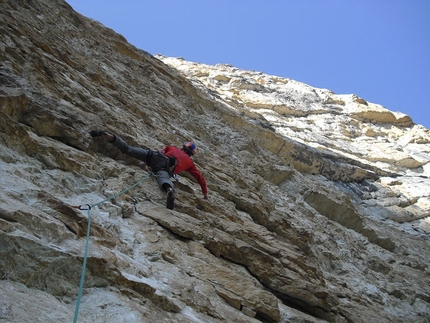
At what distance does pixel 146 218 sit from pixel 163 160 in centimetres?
158

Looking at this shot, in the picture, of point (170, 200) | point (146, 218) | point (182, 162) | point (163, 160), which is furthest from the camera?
point (182, 162)

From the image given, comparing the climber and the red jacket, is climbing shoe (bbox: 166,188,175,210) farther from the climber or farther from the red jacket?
the red jacket

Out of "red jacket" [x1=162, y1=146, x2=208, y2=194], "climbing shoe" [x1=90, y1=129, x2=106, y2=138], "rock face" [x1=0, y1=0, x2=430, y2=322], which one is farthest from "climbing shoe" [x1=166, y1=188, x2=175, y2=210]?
"climbing shoe" [x1=90, y1=129, x2=106, y2=138]

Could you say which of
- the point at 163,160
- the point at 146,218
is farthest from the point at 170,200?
the point at 163,160

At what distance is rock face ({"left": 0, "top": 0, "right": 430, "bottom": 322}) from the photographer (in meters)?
3.37

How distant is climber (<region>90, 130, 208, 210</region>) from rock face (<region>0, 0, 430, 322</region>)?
0.22 meters

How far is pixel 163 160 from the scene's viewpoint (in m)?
6.72

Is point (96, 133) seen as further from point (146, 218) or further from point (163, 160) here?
point (146, 218)

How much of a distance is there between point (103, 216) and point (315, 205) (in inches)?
436

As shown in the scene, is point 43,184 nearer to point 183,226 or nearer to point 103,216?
point 103,216

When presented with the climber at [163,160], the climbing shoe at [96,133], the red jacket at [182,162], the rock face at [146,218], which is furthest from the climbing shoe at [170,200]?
the climbing shoe at [96,133]

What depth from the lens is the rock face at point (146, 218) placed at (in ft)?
11.0

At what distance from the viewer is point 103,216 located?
4.69 metres

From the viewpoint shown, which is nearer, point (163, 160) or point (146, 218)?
point (146, 218)
